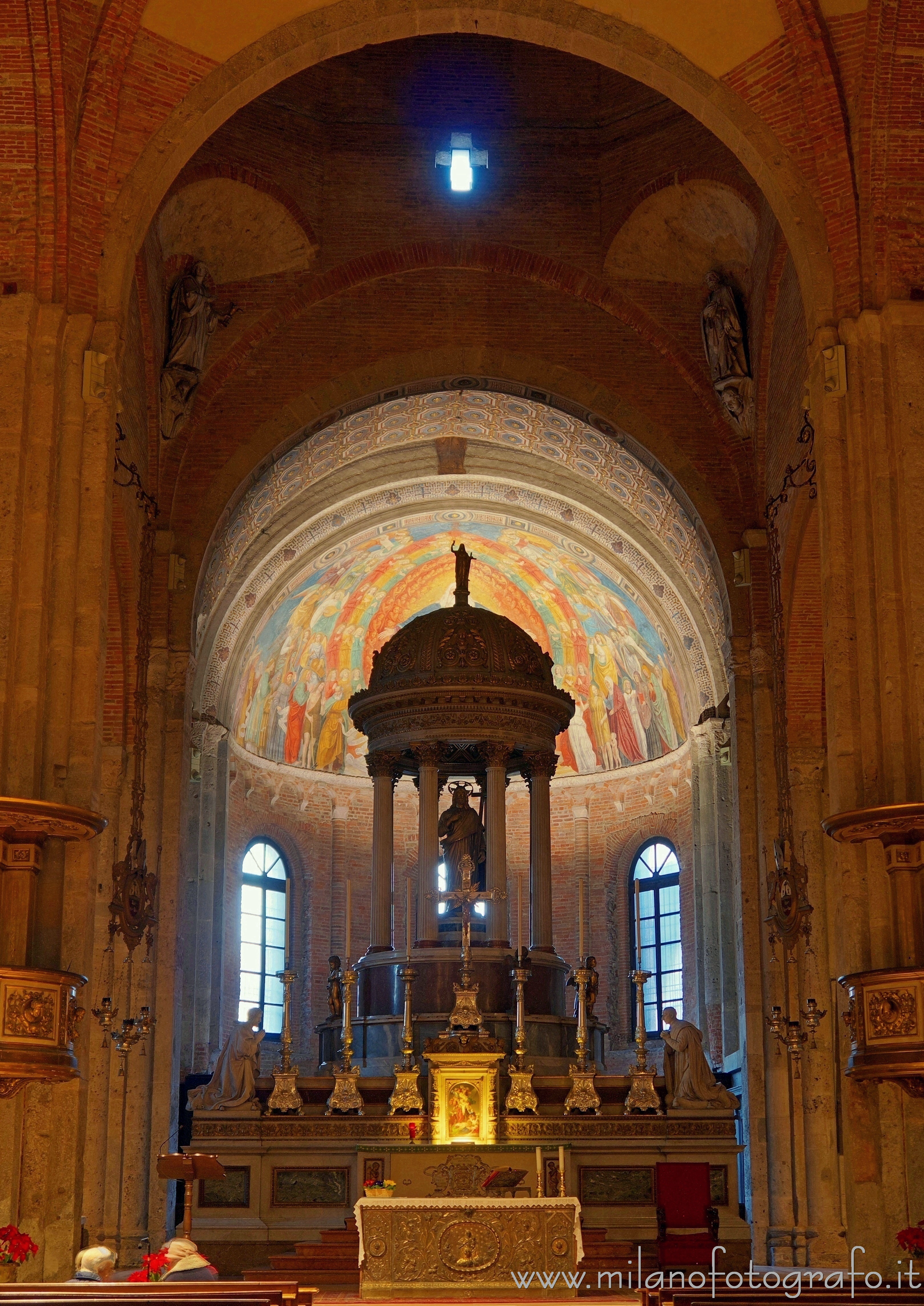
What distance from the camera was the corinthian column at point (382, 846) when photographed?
20.0m

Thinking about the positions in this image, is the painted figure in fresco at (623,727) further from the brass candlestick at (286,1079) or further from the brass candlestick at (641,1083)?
the brass candlestick at (286,1079)

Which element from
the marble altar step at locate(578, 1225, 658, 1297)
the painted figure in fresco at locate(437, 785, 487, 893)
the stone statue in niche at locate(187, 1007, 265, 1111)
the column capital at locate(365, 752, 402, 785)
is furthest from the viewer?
the painted figure in fresco at locate(437, 785, 487, 893)

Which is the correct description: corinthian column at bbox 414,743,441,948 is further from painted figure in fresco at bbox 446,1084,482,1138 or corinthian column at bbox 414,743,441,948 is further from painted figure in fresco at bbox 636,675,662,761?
painted figure in fresco at bbox 636,675,662,761

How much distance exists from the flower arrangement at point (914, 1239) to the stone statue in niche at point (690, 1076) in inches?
273

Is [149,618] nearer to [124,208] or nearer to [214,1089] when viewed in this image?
[214,1089]

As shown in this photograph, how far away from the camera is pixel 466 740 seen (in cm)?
2009

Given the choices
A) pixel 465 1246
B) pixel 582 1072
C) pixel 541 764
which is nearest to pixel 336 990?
pixel 582 1072

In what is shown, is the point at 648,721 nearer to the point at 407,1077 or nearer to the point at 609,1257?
the point at 407,1077

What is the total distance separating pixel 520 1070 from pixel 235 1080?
116 inches

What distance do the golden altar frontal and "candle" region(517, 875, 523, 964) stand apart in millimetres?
4999

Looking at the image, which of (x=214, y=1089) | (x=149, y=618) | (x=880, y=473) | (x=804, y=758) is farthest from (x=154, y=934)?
(x=880, y=473)

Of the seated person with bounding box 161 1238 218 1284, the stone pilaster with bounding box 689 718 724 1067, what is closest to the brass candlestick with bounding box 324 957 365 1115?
the stone pilaster with bounding box 689 718 724 1067

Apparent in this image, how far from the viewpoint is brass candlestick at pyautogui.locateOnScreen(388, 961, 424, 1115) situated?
1741 centimetres

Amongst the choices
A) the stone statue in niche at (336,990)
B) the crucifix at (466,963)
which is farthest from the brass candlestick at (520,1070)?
the stone statue in niche at (336,990)
